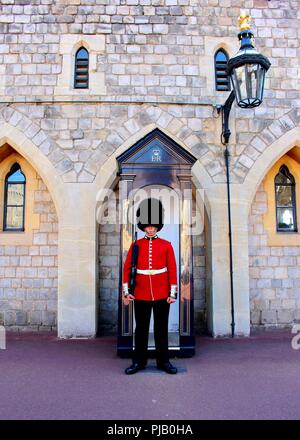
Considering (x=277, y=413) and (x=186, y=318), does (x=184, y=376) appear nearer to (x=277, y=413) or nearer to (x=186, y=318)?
(x=186, y=318)

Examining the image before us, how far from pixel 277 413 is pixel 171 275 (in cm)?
153

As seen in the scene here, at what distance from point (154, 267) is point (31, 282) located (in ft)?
9.00

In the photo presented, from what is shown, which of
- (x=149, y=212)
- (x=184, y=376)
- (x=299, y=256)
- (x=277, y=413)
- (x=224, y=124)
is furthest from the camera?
(x=299, y=256)

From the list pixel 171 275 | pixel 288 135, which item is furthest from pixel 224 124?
pixel 171 275

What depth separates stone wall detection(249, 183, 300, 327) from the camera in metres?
5.63

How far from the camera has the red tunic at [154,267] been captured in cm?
367

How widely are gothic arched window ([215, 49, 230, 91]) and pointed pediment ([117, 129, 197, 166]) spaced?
7.06 ft

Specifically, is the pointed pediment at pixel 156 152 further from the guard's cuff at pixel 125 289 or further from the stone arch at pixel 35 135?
the stone arch at pixel 35 135

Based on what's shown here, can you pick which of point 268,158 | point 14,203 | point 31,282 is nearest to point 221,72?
point 268,158

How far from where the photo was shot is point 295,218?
5902 mm

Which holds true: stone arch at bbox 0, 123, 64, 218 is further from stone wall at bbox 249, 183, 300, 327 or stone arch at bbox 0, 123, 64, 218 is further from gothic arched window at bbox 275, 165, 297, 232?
gothic arched window at bbox 275, 165, 297, 232

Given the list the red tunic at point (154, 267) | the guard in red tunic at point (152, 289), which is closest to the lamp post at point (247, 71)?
the guard in red tunic at point (152, 289)

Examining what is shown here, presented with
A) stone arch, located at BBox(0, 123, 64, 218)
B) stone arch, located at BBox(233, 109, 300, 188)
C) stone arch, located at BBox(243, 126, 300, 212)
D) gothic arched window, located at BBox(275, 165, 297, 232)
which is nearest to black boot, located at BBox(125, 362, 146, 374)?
stone arch, located at BBox(0, 123, 64, 218)

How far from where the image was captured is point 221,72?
18.8ft
